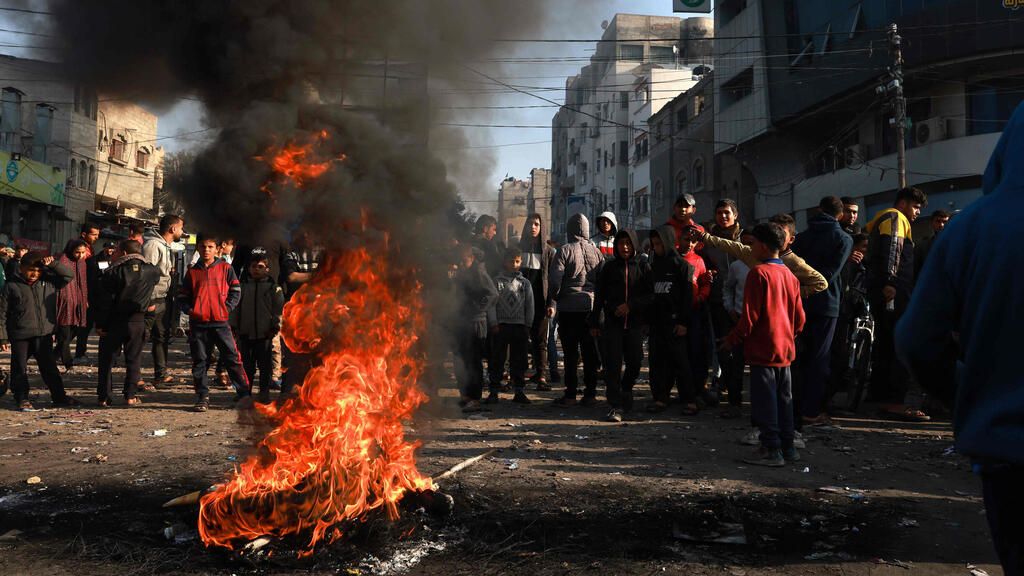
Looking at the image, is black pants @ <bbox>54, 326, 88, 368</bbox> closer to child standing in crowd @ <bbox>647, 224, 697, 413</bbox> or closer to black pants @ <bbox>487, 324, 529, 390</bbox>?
black pants @ <bbox>487, 324, 529, 390</bbox>

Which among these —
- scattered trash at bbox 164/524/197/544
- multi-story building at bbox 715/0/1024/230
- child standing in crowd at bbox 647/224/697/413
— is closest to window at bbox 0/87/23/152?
multi-story building at bbox 715/0/1024/230

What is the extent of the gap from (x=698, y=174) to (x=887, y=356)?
3272 centimetres

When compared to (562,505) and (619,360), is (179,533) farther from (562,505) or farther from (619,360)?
(619,360)

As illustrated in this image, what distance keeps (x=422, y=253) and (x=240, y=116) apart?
1439 mm

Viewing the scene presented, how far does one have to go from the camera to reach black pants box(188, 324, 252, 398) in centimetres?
836

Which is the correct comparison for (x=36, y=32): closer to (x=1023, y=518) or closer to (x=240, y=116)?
(x=240, y=116)

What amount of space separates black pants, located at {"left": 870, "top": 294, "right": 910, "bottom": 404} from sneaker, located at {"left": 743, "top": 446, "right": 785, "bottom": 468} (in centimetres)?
295

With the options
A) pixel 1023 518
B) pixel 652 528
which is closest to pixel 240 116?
pixel 652 528

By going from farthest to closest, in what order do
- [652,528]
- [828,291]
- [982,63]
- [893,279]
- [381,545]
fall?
[982,63] → [893,279] → [828,291] → [652,528] → [381,545]

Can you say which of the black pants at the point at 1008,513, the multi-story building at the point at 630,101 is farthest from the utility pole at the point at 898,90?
the multi-story building at the point at 630,101

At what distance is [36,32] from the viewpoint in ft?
13.7

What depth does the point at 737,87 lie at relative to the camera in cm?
3072

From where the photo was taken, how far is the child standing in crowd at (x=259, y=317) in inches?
344

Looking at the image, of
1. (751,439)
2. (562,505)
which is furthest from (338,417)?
(751,439)
